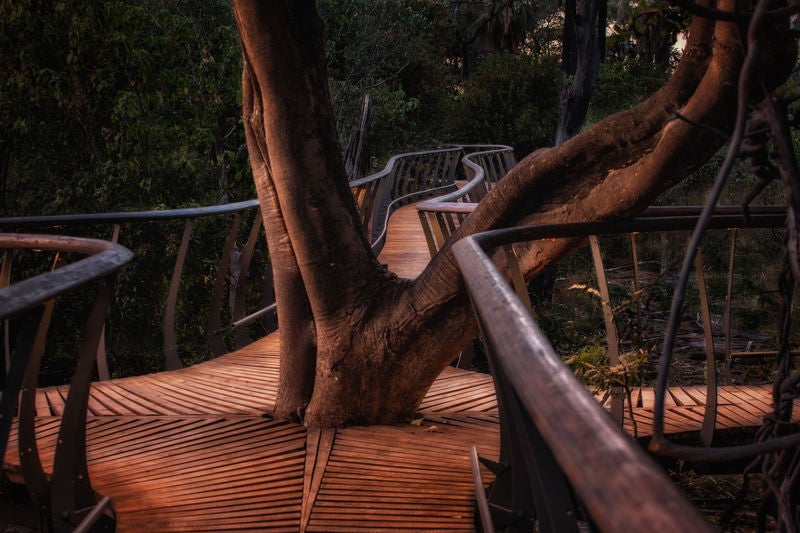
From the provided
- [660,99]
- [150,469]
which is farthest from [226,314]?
[660,99]

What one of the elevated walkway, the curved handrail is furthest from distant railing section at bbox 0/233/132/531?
the curved handrail

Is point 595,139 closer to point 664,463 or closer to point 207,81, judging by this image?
point 664,463

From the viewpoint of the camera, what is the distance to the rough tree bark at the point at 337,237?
3.23 meters

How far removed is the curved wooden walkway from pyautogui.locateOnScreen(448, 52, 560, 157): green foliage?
16.9m

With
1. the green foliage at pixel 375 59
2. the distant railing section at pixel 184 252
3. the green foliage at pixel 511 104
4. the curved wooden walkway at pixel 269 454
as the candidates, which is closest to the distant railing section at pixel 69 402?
the curved wooden walkway at pixel 269 454

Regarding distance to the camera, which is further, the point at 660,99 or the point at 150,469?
the point at 150,469

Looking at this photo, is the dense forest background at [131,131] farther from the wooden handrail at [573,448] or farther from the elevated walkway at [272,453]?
the wooden handrail at [573,448]

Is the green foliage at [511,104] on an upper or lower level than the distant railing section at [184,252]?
upper

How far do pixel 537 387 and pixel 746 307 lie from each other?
12.7 meters

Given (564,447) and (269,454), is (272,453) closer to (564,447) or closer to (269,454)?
(269,454)

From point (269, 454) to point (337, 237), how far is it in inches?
41.3

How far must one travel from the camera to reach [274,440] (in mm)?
3561

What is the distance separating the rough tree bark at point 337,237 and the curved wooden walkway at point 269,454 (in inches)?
10.3

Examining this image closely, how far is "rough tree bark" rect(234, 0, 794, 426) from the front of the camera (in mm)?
3230
